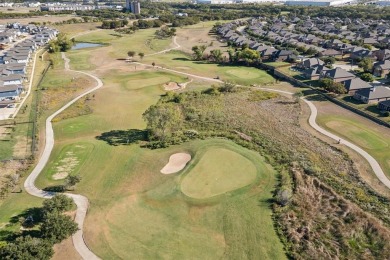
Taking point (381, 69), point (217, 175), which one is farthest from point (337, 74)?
point (217, 175)

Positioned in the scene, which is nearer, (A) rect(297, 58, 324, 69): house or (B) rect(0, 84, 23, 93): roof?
(B) rect(0, 84, 23, 93): roof

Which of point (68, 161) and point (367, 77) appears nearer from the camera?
point (68, 161)

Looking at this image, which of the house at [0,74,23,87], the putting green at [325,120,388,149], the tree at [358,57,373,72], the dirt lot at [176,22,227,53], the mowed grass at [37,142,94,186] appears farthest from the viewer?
the dirt lot at [176,22,227,53]

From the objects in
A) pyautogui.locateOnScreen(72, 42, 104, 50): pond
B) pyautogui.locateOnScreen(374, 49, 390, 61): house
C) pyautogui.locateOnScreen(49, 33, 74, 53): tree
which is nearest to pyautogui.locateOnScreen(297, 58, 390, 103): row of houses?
pyautogui.locateOnScreen(374, 49, 390, 61): house

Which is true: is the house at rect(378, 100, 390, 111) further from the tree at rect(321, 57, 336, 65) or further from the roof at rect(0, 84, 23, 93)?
the roof at rect(0, 84, 23, 93)

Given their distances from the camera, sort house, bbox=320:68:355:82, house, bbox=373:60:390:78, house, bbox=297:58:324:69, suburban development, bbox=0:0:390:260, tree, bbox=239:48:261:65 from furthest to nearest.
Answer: tree, bbox=239:48:261:65 < house, bbox=297:58:324:69 < house, bbox=373:60:390:78 < house, bbox=320:68:355:82 < suburban development, bbox=0:0:390:260

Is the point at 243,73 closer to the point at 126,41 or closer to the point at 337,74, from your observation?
the point at 337,74

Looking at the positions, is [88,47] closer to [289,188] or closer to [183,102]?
[183,102]

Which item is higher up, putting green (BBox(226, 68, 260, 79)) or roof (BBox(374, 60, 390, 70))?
roof (BBox(374, 60, 390, 70))
